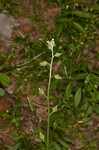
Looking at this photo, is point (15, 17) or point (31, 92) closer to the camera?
point (31, 92)

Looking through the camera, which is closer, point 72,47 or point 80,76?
point 80,76

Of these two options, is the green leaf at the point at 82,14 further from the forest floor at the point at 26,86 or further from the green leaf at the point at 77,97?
the green leaf at the point at 77,97

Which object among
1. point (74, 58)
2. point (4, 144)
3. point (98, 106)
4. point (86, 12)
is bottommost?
point (4, 144)

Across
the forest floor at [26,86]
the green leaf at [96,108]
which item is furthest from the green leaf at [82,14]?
the green leaf at [96,108]

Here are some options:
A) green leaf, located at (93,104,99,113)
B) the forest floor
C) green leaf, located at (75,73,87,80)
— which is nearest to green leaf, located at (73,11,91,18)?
the forest floor

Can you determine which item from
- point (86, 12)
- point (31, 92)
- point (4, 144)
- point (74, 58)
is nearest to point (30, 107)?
point (31, 92)

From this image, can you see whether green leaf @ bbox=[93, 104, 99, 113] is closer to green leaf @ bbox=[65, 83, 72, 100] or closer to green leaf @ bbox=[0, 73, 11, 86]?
green leaf @ bbox=[65, 83, 72, 100]

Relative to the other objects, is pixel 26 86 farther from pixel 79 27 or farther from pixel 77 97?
pixel 79 27

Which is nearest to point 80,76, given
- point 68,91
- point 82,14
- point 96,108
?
point 68,91

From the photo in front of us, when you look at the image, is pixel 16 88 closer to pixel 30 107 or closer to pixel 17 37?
pixel 30 107
